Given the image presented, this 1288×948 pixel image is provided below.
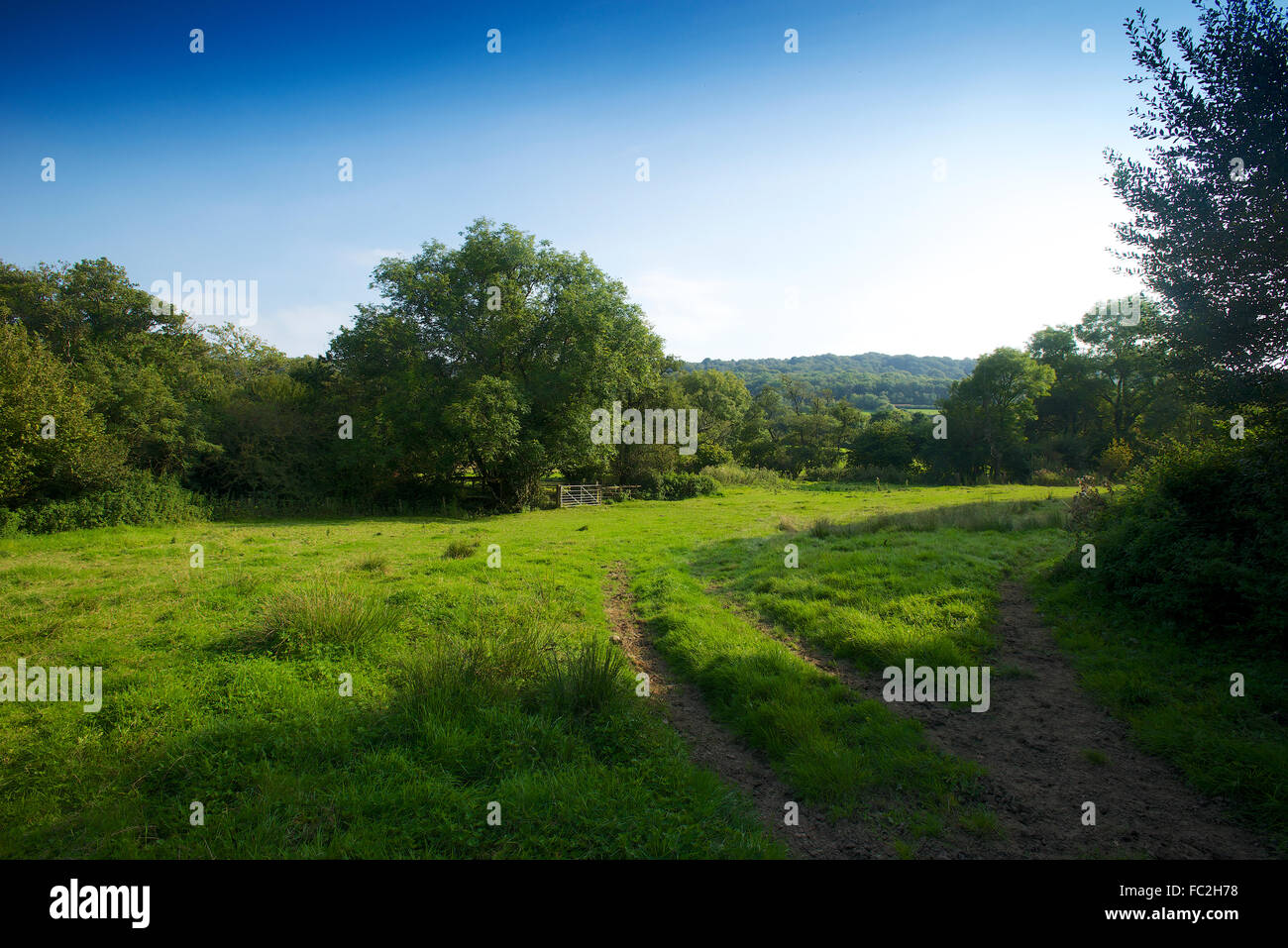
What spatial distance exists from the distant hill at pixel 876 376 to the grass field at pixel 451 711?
6808 cm

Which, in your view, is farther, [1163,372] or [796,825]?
[1163,372]

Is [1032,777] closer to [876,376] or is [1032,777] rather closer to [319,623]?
[319,623]

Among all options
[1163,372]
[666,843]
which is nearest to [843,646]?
[666,843]

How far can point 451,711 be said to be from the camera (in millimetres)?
5465

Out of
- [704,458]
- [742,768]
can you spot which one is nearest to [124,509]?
[742,768]

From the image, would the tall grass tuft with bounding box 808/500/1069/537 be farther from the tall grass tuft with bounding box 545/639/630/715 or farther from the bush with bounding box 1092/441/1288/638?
the tall grass tuft with bounding box 545/639/630/715

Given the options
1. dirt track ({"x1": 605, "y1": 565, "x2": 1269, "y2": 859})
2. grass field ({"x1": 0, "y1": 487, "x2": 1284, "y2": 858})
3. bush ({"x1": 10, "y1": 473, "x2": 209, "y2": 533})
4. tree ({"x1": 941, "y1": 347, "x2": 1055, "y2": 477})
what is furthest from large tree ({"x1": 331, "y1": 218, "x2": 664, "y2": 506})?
tree ({"x1": 941, "y1": 347, "x2": 1055, "y2": 477})

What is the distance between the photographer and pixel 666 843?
12.9 feet

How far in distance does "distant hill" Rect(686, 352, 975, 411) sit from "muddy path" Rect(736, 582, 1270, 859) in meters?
70.2

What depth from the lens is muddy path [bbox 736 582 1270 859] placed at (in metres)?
4.02

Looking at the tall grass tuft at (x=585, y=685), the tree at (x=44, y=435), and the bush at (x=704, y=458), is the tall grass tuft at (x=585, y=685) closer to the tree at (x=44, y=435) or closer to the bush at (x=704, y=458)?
the tree at (x=44, y=435)

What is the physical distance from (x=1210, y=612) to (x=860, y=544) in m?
7.23
